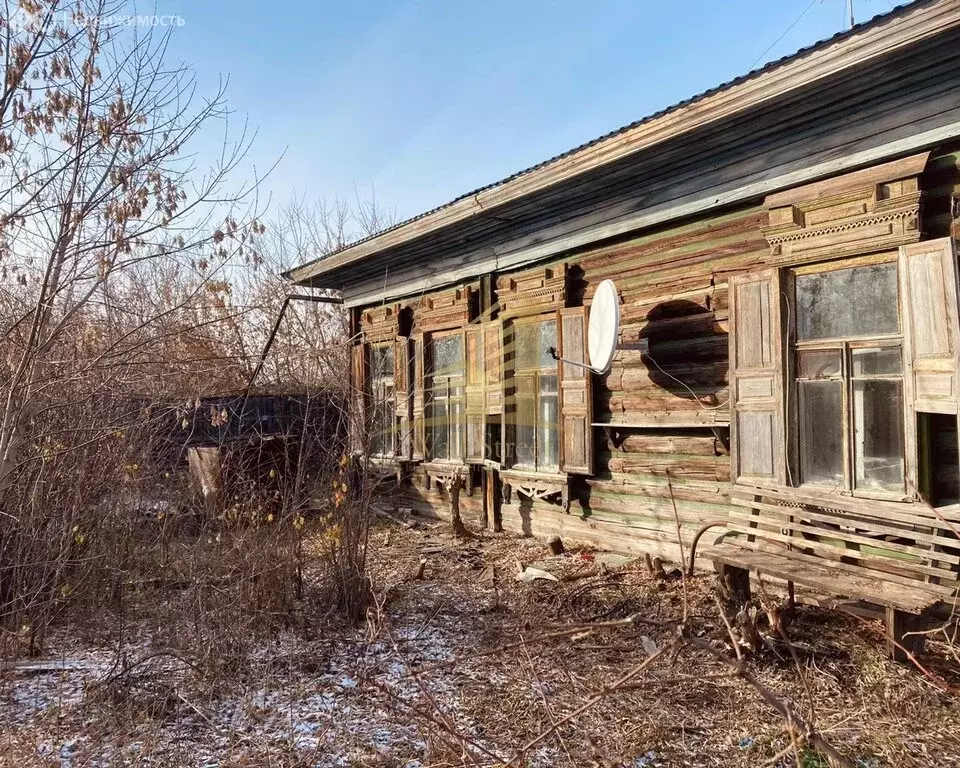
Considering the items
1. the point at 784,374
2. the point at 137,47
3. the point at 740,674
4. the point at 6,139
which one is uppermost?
the point at 137,47

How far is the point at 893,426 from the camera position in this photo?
13.7ft

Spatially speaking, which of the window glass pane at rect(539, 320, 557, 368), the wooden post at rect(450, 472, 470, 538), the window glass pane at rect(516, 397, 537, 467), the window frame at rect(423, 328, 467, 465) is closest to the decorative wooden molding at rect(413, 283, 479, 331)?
the window frame at rect(423, 328, 467, 465)

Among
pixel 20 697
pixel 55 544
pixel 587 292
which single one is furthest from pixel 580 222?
pixel 20 697

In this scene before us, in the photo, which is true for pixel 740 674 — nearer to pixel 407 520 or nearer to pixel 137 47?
pixel 137 47

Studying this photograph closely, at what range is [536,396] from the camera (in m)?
6.83

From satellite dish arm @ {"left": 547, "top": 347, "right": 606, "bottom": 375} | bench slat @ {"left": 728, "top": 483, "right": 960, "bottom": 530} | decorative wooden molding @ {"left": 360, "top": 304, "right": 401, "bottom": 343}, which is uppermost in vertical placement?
decorative wooden molding @ {"left": 360, "top": 304, "right": 401, "bottom": 343}

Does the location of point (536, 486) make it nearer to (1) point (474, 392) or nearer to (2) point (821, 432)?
(1) point (474, 392)

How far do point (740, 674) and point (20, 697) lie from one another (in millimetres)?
3641

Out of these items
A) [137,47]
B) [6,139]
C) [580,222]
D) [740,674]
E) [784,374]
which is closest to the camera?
[740,674]

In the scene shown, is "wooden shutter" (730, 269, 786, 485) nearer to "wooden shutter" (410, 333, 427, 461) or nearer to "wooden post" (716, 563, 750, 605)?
"wooden post" (716, 563, 750, 605)

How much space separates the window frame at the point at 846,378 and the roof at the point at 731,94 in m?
1.14

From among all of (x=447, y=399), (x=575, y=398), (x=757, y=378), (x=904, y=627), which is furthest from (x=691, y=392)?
(x=447, y=399)

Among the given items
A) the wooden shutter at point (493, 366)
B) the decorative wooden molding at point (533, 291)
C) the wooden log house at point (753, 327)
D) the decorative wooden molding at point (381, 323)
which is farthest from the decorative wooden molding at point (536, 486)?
the decorative wooden molding at point (381, 323)

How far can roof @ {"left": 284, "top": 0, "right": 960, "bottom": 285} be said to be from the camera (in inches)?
146
